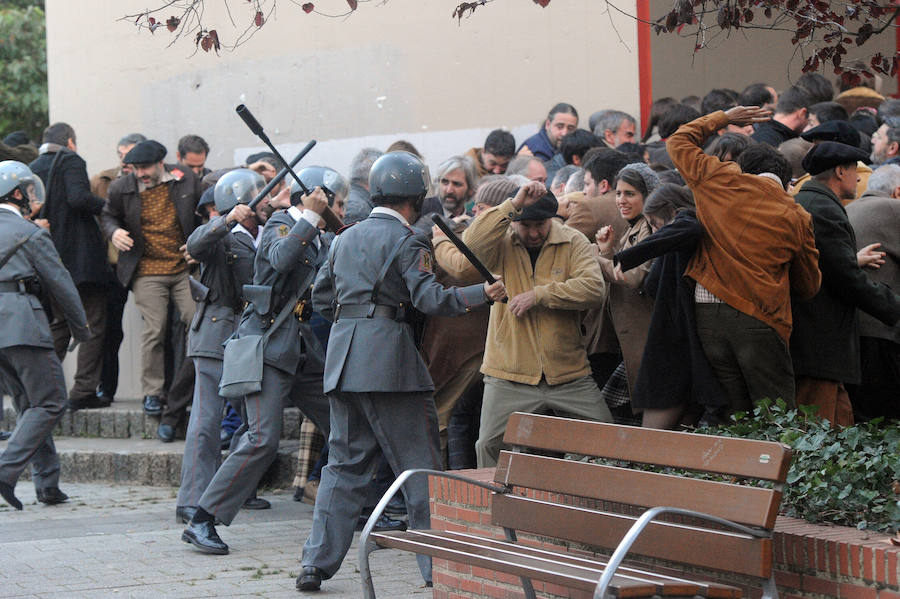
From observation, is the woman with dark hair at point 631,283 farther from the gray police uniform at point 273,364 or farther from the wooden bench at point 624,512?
the wooden bench at point 624,512

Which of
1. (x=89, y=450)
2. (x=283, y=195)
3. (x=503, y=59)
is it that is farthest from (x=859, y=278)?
(x=89, y=450)

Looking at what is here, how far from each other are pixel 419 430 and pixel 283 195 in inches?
92.8

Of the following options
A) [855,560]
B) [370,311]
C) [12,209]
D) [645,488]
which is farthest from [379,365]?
[12,209]

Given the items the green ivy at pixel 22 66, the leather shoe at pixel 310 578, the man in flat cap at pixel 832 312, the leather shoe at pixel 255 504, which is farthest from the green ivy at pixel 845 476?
the green ivy at pixel 22 66

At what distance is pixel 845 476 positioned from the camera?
436 centimetres

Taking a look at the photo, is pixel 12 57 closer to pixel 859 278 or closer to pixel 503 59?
pixel 503 59

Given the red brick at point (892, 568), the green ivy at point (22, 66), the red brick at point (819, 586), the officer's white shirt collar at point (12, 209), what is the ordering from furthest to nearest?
the green ivy at point (22, 66) < the officer's white shirt collar at point (12, 209) < the red brick at point (819, 586) < the red brick at point (892, 568)

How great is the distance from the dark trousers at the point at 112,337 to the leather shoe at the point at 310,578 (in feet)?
17.3

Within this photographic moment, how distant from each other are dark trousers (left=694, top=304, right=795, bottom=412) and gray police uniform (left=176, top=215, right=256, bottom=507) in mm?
3015

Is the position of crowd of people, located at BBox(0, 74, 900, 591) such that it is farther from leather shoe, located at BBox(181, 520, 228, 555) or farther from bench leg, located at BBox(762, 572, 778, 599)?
bench leg, located at BBox(762, 572, 778, 599)

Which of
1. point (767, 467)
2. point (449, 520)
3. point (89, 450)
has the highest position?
point (767, 467)

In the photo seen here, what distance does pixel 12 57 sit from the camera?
1016 inches

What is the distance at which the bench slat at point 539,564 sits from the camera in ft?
11.8

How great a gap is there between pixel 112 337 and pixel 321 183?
4001 millimetres
